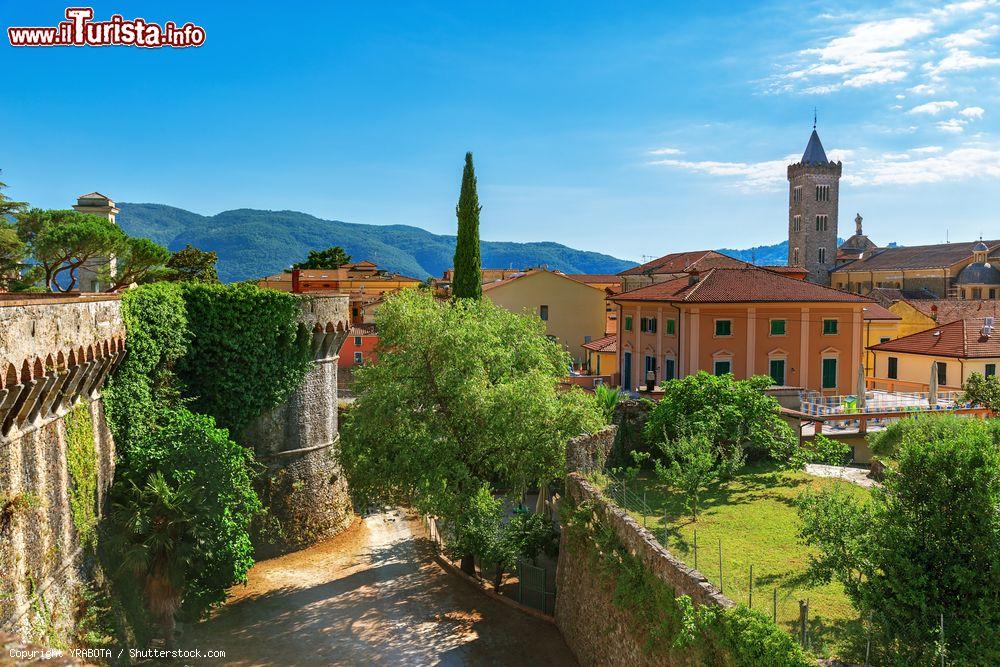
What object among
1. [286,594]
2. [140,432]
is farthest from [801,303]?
[140,432]

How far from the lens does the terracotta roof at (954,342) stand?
A: 41.1 m

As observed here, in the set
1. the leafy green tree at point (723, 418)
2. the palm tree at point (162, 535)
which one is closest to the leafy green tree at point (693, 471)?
the leafy green tree at point (723, 418)

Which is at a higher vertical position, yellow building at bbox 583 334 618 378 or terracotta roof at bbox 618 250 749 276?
terracotta roof at bbox 618 250 749 276

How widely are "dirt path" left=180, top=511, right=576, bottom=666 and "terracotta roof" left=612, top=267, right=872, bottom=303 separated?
23002 mm

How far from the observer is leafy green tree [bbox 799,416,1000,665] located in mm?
9992

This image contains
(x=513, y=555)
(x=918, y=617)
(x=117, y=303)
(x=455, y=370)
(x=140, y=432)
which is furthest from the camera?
(x=455, y=370)

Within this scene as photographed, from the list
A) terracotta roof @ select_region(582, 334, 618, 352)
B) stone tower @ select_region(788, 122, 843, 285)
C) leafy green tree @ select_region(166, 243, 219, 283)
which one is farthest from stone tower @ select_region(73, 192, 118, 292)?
stone tower @ select_region(788, 122, 843, 285)

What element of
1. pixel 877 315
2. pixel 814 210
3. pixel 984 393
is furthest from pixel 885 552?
pixel 814 210

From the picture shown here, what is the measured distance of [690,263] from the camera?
202 feet

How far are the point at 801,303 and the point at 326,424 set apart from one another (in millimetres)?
27061

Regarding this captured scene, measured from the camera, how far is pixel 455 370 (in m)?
22.7

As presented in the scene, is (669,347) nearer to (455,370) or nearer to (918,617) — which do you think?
(455,370)

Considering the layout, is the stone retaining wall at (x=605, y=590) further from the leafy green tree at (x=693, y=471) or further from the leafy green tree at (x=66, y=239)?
the leafy green tree at (x=66, y=239)

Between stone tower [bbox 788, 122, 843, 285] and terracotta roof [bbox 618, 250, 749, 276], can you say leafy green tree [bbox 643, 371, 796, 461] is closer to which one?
terracotta roof [bbox 618, 250, 749, 276]
